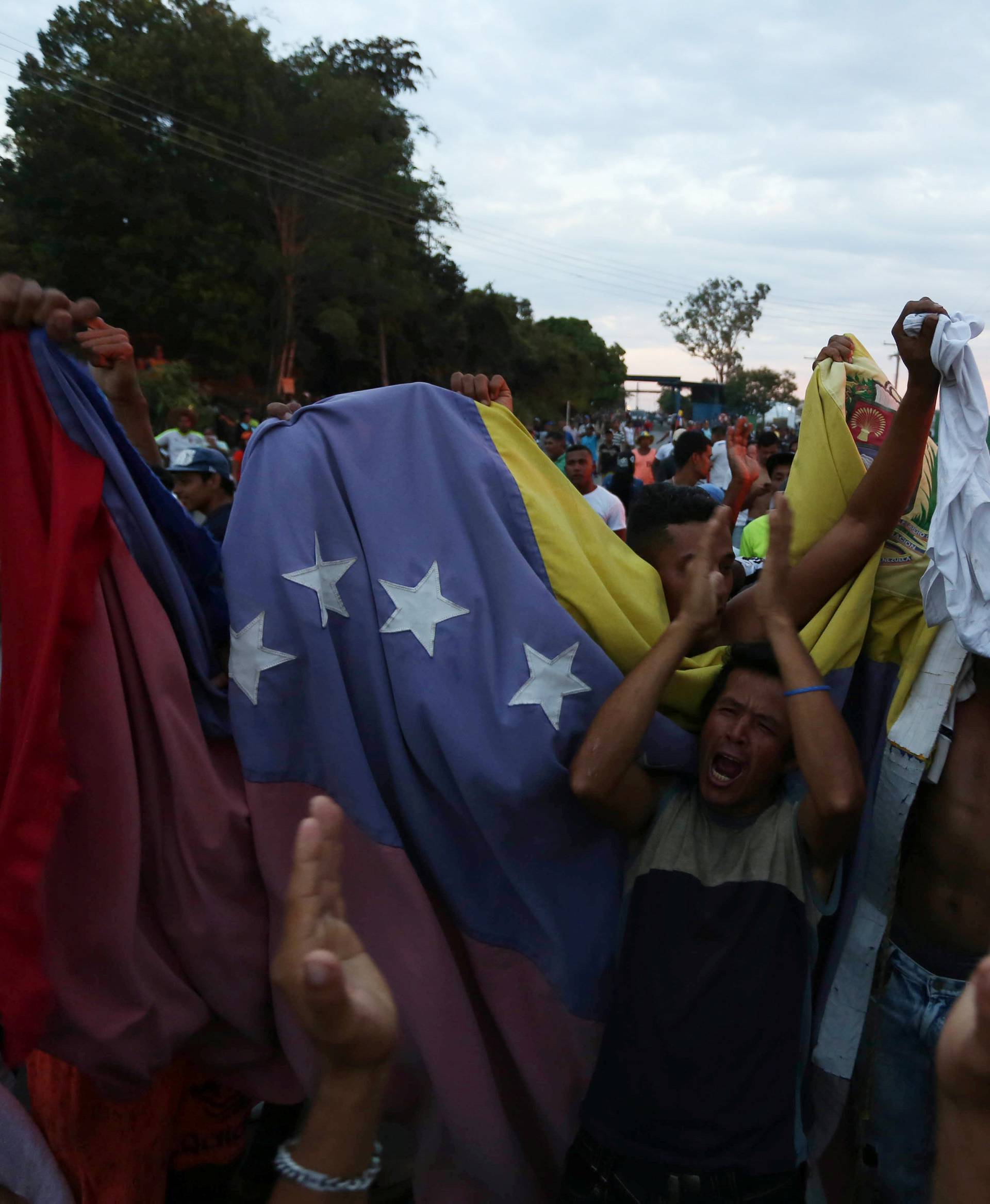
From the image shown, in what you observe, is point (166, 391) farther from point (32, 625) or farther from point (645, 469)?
point (32, 625)

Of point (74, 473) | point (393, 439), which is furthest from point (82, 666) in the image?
point (393, 439)

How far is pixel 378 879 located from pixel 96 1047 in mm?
602

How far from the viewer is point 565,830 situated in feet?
7.09

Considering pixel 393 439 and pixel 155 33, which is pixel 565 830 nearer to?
pixel 393 439

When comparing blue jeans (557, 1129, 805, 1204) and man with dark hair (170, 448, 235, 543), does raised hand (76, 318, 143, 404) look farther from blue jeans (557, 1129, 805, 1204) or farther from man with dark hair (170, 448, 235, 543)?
man with dark hair (170, 448, 235, 543)

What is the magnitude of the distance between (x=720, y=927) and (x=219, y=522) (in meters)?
2.94

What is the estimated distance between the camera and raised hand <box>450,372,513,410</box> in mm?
2678

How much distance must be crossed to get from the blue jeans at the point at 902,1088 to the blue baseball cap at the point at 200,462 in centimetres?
378

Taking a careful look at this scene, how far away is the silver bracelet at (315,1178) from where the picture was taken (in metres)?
1.19

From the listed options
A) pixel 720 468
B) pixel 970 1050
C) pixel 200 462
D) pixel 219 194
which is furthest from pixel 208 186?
pixel 970 1050

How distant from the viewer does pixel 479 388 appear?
269 centimetres

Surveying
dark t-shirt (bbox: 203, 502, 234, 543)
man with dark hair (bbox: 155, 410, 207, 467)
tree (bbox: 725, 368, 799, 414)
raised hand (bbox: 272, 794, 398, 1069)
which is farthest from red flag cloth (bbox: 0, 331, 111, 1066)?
tree (bbox: 725, 368, 799, 414)

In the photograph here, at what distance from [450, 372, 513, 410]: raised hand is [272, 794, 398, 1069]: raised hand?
1538mm

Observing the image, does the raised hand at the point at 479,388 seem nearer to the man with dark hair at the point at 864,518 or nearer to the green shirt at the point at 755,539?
the man with dark hair at the point at 864,518
